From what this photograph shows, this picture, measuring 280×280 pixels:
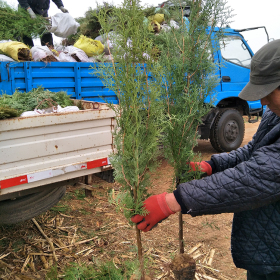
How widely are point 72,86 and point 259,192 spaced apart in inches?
182

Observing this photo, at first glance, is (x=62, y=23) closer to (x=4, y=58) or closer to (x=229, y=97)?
(x=4, y=58)

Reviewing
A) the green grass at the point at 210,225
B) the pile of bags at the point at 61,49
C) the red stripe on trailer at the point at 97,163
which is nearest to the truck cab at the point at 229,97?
the pile of bags at the point at 61,49

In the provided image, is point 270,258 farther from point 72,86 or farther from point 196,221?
point 72,86

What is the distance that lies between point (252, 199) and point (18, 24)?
6.88 m

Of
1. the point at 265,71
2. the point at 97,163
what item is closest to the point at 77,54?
the point at 97,163

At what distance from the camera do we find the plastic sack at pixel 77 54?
19.2ft

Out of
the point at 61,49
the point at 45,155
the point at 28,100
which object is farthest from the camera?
the point at 61,49

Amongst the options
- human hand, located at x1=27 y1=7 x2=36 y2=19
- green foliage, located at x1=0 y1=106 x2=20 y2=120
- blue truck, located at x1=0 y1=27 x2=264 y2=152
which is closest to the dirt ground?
green foliage, located at x1=0 y1=106 x2=20 y2=120

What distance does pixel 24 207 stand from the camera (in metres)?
3.82

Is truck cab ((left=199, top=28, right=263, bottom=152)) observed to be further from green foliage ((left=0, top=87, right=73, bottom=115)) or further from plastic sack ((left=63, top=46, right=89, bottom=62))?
green foliage ((left=0, top=87, right=73, bottom=115))

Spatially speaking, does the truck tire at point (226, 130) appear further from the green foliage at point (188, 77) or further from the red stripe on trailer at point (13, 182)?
the red stripe on trailer at point (13, 182)

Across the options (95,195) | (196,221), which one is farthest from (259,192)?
(95,195)

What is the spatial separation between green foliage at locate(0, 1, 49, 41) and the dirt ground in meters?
4.26

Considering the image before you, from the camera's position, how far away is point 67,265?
3693mm
